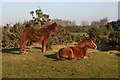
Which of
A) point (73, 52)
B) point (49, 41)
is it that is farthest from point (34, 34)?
point (49, 41)

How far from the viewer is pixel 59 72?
6562 millimetres

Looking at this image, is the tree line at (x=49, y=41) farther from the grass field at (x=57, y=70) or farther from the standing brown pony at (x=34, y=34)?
the grass field at (x=57, y=70)

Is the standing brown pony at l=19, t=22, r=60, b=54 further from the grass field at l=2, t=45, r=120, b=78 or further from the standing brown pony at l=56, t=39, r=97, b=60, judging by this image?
the standing brown pony at l=56, t=39, r=97, b=60

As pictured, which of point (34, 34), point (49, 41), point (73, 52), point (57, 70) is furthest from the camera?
point (49, 41)

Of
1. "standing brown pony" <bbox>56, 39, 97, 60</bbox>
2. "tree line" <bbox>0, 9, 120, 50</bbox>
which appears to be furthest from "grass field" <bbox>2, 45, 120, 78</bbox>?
"tree line" <bbox>0, 9, 120, 50</bbox>

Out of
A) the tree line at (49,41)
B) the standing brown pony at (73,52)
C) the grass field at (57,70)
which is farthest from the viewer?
the tree line at (49,41)

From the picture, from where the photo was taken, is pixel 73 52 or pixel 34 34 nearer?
pixel 73 52

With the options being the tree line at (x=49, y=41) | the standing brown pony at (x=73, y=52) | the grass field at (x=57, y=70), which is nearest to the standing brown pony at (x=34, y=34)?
the grass field at (x=57, y=70)

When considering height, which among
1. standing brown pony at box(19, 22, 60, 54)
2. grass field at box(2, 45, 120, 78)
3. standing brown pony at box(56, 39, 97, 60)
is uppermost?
standing brown pony at box(19, 22, 60, 54)

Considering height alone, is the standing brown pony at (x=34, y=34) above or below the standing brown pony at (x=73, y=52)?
above

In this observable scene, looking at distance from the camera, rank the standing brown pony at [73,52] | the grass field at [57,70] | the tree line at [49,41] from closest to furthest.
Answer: the grass field at [57,70] < the standing brown pony at [73,52] < the tree line at [49,41]

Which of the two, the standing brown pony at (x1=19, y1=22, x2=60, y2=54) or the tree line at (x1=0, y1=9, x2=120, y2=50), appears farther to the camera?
the tree line at (x1=0, y1=9, x2=120, y2=50)

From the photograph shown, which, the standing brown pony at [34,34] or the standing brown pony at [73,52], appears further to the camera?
the standing brown pony at [34,34]

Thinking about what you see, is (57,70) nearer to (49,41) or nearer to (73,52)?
(73,52)
